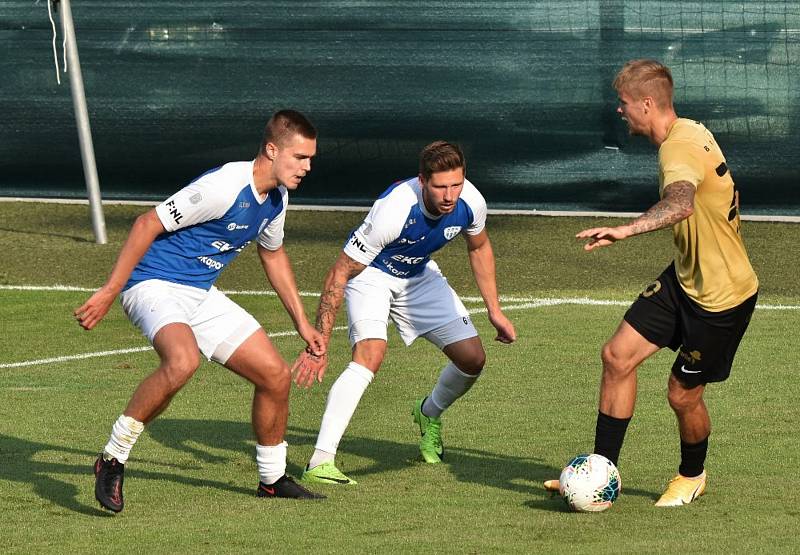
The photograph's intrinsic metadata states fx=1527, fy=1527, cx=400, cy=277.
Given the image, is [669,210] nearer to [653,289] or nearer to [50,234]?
[653,289]

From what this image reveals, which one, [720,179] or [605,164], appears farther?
[605,164]

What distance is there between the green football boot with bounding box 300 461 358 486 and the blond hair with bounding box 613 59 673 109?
88.3 inches

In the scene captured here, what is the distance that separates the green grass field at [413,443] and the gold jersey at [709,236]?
3.05 ft

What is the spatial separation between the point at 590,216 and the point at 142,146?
4.91 meters

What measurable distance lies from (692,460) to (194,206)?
2463mm

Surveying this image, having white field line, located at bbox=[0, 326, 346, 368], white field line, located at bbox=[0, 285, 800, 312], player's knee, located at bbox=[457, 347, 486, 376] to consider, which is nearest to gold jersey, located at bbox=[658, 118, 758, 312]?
player's knee, located at bbox=[457, 347, 486, 376]

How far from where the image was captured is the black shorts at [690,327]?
6551mm

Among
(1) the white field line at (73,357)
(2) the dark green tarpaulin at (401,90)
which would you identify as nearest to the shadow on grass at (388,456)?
(1) the white field line at (73,357)

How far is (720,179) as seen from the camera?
20.9 ft

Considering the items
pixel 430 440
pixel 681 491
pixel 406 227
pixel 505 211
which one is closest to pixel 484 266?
pixel 406 227

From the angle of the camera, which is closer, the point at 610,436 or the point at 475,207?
the point at 610,436

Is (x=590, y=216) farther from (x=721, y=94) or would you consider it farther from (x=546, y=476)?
(x=546, y=476)

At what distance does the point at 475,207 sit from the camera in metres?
7.71

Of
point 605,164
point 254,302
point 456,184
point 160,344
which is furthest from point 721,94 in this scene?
point 160,344
